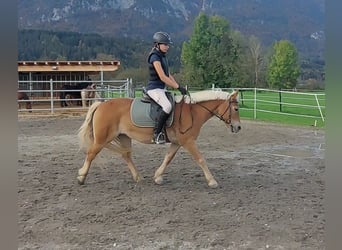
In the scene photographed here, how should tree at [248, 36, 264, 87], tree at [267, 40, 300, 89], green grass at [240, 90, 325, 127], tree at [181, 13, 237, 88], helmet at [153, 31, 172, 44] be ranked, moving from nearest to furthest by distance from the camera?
helmet at [153, 31, 172, 44]
green grass at [240, 90, 325, 127]
tree at [267, 40, 300, 89]
tree at [248, 36, 264, 87]
tree at [181, 13, 237, 88]

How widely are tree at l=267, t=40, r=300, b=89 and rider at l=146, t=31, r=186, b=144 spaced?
2224 cm

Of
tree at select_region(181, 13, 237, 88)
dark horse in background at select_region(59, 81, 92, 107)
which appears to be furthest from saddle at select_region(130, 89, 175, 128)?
tree at select_region(181, 13, 237, 88)

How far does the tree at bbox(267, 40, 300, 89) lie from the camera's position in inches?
989

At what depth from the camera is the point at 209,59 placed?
27.1m

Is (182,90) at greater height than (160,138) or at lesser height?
greater

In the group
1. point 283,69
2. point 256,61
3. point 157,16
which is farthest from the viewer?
point 157,16

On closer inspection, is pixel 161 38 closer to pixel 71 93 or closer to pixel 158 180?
pixel 158 180

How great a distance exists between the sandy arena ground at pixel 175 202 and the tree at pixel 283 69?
20.0m

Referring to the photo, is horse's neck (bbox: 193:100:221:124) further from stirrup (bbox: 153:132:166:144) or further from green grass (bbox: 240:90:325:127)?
green grass (bbox: 240:90:325:127)

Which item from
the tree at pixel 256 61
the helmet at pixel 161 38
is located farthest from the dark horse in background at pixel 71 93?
the tree at pixel 256 61

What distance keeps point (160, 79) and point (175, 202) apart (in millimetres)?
1011

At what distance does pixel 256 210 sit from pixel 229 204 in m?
0.23

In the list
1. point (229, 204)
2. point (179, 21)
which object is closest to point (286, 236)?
point (229, 204)

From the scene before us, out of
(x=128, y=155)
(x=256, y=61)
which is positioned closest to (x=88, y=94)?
(x=128, y=155)
